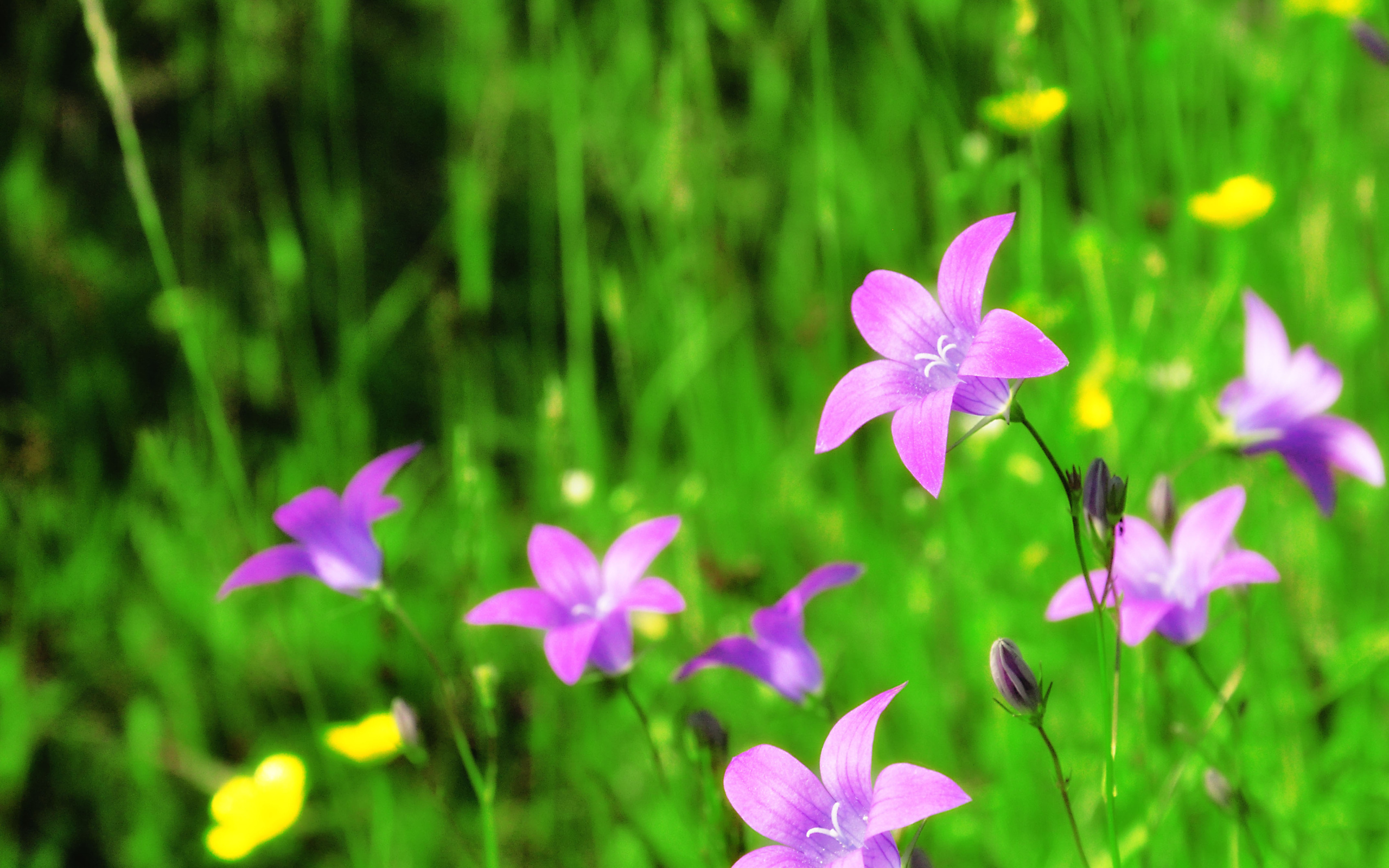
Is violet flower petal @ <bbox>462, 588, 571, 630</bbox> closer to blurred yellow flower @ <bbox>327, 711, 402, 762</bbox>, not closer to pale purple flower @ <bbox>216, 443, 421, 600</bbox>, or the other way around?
pale purple flower @ <bbox>216, 443, 421, 600</bbox>

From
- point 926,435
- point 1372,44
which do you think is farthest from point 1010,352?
point 1372,44

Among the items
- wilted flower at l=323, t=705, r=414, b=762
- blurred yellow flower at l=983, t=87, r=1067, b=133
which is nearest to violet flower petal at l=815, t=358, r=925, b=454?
blurred yellow flower at l=983, t=87, r=1067, b=133

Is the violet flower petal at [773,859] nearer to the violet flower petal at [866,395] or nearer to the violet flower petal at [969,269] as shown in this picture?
the violet flower petal at [866,395]

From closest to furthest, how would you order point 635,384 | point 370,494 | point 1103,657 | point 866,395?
point 1103,657 < point 866,395 < point 370,494 < point 635,384

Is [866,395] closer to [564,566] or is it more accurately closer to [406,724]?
[564,566]

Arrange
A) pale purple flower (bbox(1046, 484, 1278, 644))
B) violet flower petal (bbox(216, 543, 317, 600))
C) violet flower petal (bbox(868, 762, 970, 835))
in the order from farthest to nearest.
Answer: violet flower petal (bbox(216, 543, 317, 600))
pale purple flower (bbox(1046, 484, 1278, 644))
violet flower petal (bbox(868, 762, 970, 835))

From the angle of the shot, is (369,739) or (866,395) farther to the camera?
(369,739)

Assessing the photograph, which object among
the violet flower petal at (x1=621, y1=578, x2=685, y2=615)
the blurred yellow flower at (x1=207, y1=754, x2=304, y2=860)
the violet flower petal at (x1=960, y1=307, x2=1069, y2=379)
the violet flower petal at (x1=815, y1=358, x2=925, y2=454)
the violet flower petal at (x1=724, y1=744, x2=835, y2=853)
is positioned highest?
the violet flower petal at (x1=960, y1=307, x2=1069, y2=379)
